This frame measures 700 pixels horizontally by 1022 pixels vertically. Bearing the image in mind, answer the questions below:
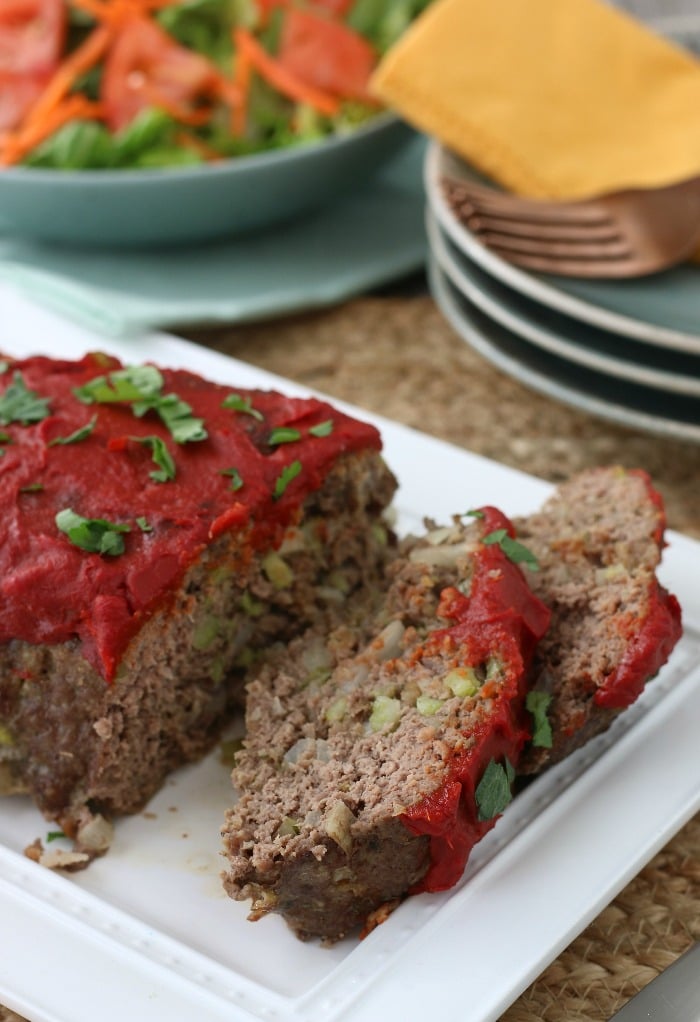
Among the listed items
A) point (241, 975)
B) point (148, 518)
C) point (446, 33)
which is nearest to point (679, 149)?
point (446, 33)

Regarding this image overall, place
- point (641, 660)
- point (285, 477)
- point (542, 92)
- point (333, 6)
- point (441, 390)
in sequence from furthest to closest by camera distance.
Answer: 1. point (333, 6)
2. point (441, 390)
3. point (542, 92)
4. point (285, 477)
5. point (641, 660)

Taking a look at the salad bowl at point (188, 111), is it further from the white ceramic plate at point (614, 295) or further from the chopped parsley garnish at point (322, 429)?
the chopped parsley garnish at point (322, 429)

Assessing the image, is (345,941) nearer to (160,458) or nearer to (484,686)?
(484,686)

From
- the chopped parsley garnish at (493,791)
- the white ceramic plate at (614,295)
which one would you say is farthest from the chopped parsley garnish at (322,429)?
the white ceramic plate at (614,295)

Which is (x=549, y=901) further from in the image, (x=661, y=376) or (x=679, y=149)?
(x=679, y=149)

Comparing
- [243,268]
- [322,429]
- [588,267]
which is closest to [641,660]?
[322,429]
